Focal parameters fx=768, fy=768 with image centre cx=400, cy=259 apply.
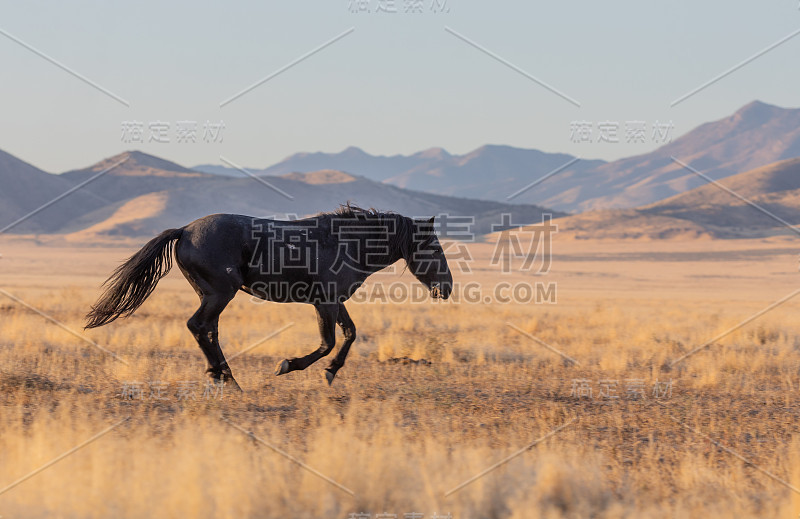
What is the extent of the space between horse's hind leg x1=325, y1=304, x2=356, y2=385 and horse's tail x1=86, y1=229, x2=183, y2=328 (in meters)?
2.26

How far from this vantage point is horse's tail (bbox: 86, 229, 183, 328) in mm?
9469

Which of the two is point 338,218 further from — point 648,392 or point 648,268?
point 648,268

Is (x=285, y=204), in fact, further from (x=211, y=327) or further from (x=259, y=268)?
(x=211, y=327)

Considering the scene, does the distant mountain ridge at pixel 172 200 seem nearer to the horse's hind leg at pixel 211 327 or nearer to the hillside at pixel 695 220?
the hillside at pixel 695 220

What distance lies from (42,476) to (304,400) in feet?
11.6

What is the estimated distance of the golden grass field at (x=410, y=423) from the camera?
538 cm

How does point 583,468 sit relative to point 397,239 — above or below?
below

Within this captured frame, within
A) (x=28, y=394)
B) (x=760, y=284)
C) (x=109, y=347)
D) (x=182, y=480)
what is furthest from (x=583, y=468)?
(x=760, y=284)

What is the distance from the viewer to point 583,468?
243 inches

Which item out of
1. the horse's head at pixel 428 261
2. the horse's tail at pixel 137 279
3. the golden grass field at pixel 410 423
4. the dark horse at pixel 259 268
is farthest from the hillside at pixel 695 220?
the horse's tail at pixel 137 279

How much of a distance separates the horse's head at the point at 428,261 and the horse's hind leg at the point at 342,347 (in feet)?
4.33

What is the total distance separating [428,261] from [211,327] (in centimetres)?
318

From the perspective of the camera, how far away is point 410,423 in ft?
25.4

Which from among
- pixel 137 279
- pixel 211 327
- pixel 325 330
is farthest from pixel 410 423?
pixel 137 279
